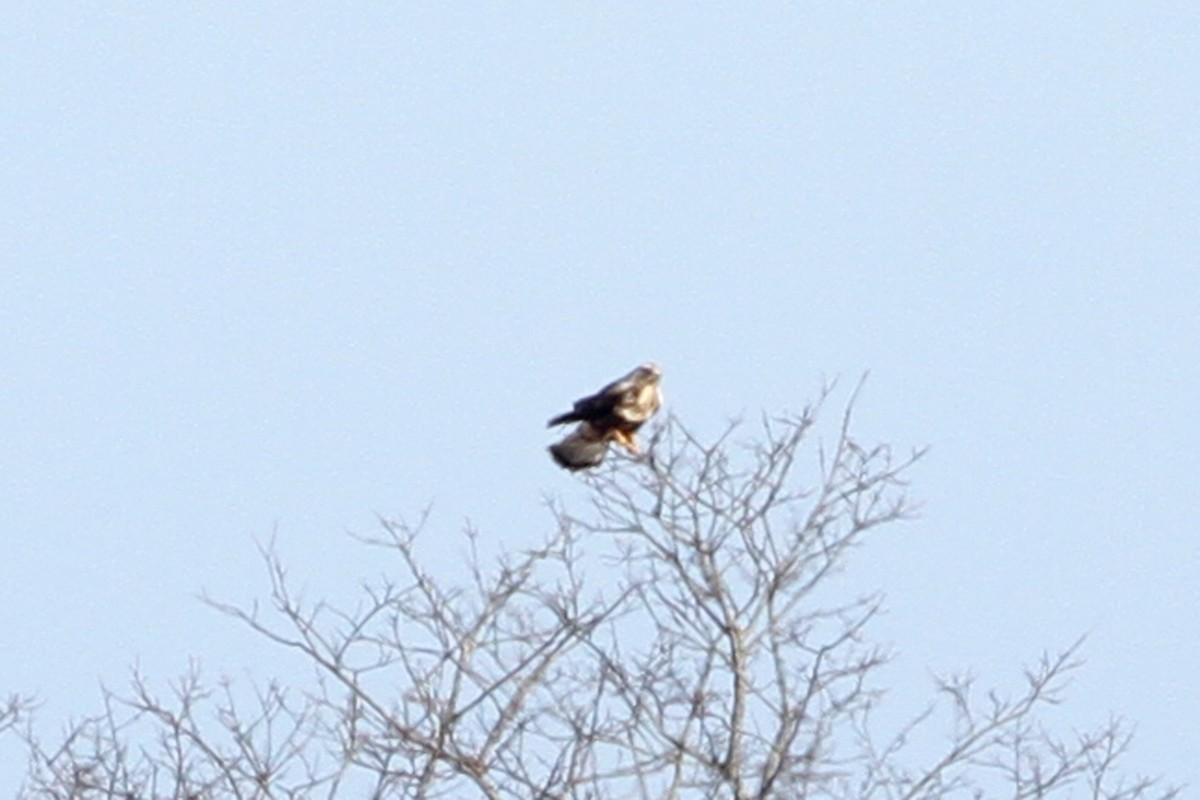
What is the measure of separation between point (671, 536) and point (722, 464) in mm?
318

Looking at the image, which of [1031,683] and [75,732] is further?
[75,732]

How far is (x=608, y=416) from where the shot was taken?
1284cm

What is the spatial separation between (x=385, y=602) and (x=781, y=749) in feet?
5.20

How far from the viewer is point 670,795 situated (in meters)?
9.92

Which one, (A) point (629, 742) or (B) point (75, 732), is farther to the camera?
(B) point (75, 732)

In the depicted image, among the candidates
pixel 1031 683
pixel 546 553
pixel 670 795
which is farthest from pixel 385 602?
pixel 1031 683

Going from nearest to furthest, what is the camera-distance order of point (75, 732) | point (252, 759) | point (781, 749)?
point (781, 749) < point (252, 759) < point (75, 732)

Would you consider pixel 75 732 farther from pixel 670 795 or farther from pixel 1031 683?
pixel 1031 683

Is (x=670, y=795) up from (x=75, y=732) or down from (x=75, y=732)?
down

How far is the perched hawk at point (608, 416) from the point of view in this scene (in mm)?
12531

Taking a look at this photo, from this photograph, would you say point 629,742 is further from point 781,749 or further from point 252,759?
point 252,759

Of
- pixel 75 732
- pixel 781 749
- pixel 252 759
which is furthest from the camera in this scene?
pixel 75 732

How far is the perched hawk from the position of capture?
12531mm

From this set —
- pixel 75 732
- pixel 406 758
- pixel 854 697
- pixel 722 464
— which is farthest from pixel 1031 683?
pixel 75 732
